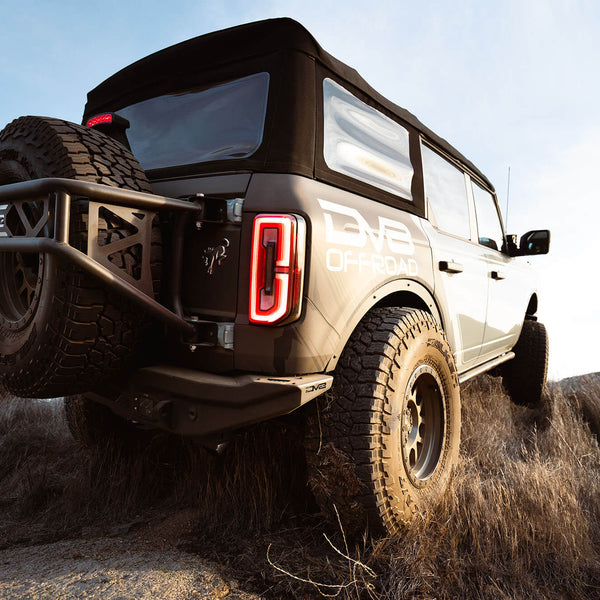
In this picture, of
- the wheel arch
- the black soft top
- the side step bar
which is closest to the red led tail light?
the black soft top

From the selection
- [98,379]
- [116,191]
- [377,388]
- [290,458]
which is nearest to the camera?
[116,191]

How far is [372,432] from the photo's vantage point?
76.2 inches

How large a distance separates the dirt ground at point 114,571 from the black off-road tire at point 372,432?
1.67ft

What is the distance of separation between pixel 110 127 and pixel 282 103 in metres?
1.11

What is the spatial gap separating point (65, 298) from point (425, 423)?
5.93 feet

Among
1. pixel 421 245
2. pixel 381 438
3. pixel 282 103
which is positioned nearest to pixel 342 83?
pixel 282 103

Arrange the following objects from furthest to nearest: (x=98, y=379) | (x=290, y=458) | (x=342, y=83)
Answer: (x=290, y=458) < (x=342, y=83) < (x=98, y=379)

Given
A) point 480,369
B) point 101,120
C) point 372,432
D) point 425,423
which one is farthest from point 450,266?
point 101,120

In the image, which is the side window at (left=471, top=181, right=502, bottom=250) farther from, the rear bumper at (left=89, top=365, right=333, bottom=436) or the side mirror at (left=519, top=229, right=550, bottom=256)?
the rear bumper at (left=89, top=365, right=333, bottom=436)

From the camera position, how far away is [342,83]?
87.0 inches

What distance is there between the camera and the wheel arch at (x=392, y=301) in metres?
1.97

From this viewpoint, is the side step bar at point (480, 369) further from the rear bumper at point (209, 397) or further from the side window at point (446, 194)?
the rear bumper at point (209, 397)

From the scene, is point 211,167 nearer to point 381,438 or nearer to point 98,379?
point 98,379

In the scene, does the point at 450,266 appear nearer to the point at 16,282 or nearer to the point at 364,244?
the point at 364,244
